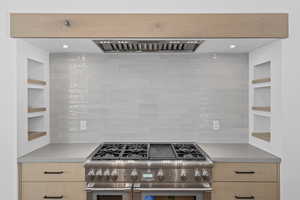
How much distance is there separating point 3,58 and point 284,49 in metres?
2.32

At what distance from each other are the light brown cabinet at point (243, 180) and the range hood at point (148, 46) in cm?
113

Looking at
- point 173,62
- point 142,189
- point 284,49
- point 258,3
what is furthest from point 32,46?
point 284,49

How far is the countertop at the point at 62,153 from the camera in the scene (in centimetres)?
220

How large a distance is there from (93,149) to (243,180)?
1.39 metres

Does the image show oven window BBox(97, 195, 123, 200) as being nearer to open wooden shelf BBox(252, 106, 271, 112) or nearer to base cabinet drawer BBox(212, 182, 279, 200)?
base cabinet drawer BBox(212, 182, 279, 200)

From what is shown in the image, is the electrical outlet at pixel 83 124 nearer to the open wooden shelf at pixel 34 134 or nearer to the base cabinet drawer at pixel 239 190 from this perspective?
the open wooden shelf at pixel 34 134

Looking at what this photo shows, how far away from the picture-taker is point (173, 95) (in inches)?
115

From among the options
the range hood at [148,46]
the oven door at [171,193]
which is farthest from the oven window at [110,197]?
the range hood at [148,46]

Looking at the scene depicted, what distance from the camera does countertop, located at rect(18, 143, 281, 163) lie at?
221 cm

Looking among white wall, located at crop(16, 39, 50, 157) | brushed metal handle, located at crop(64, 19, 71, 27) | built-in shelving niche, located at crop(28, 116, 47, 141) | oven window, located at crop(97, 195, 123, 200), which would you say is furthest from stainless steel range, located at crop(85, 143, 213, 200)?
brushed metal handle, located at crop(64, 19, 71, 27)

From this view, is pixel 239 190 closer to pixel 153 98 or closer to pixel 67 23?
pixel 153 98

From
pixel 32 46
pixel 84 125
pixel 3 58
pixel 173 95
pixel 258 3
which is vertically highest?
pixel 258 3

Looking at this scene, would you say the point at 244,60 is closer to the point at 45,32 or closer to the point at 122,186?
the point at 122,186

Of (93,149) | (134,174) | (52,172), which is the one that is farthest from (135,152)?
(52,172)
